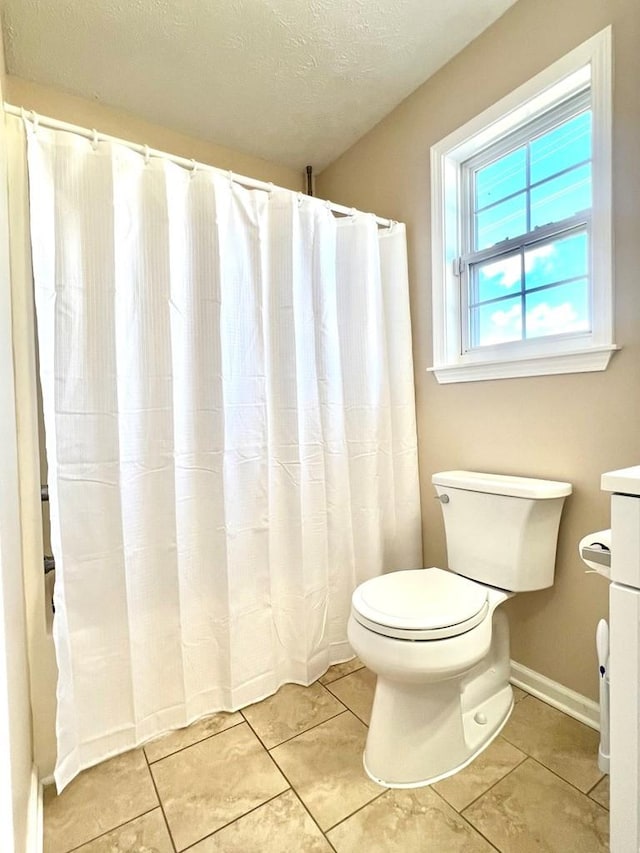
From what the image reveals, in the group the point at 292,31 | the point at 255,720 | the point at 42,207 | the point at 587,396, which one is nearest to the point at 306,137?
the point at 292,31

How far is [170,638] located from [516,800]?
105 cm

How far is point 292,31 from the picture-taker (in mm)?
1525

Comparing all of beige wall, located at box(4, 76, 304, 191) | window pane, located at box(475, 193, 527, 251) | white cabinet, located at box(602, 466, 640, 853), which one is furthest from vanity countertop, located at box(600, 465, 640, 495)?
beige wall, located at box(4, 76, 304, 191)

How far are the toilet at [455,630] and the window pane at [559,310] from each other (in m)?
0.51

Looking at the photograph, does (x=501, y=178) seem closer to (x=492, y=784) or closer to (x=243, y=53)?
(x=243, y=53)

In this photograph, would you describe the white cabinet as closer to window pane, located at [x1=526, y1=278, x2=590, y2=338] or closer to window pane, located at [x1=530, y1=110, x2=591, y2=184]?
window pane, located at [x1=526, y1=278, x2=590, y2=338]

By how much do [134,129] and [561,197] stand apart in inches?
69.7

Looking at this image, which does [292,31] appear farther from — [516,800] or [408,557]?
[516,800]

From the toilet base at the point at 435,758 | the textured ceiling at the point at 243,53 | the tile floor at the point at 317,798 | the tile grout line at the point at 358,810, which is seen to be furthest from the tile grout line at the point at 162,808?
the textured ceiling at the point at 243,53

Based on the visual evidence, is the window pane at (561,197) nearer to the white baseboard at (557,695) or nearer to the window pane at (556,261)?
the window pane at (556,261)

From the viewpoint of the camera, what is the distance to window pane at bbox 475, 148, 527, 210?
1.61 meters

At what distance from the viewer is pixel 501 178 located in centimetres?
168

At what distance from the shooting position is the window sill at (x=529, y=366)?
1.31 m

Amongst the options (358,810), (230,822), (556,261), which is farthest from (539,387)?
(230,822)
